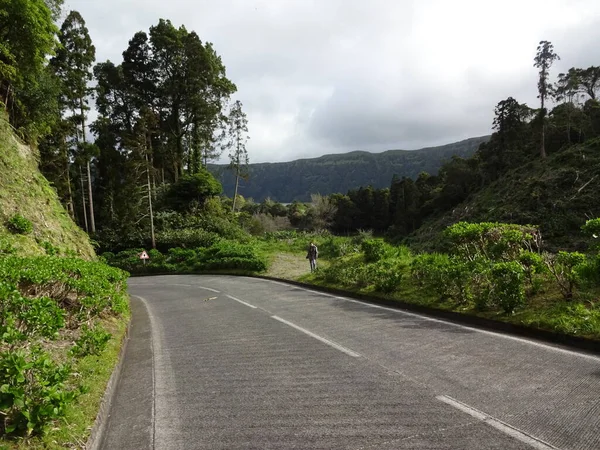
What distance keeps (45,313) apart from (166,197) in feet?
122

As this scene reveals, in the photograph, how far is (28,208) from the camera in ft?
43.6

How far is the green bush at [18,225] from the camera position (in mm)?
11250

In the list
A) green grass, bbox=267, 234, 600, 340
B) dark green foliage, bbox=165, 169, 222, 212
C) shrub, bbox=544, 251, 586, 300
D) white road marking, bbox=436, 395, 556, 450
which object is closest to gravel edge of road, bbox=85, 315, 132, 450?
white road marking, bbox=436, 395, 556, 450

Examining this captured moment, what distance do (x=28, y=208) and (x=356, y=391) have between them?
13.4 m

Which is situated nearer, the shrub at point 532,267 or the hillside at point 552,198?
the shrub at point 532,267

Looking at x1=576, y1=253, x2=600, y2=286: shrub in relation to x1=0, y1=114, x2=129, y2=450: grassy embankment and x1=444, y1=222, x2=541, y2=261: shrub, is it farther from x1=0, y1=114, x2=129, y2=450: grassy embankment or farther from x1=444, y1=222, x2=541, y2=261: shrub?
x1=0, y1=114, x2=129, y2=450: grassy embankment

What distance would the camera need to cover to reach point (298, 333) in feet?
25.6

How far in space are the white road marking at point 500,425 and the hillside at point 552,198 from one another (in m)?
31.3

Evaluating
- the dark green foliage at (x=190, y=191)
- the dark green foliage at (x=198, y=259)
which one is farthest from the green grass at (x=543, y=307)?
the dark green foliage at (x=190, y=191)

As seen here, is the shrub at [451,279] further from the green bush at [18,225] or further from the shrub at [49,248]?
the green bush at [18,225]

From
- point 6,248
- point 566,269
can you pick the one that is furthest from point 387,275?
point 6,248

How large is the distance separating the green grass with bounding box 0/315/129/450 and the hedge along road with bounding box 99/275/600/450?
0.29 meters

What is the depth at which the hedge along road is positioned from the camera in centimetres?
352

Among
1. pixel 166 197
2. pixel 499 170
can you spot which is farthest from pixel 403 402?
pixel 499 170
